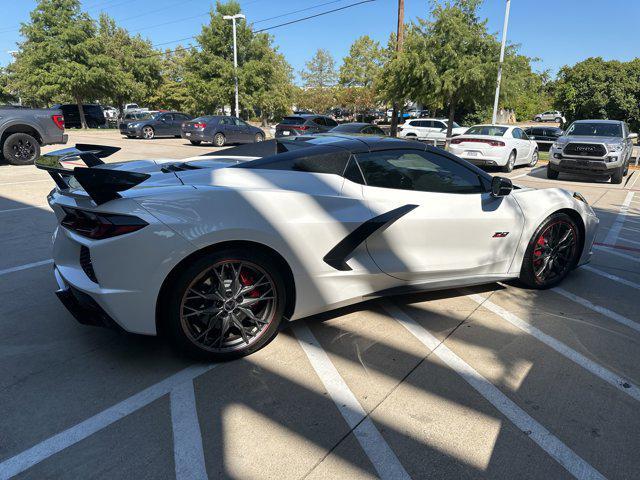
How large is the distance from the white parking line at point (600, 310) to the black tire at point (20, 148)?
12875 mm

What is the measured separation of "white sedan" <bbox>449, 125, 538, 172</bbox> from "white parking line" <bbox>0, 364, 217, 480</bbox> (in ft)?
40.0

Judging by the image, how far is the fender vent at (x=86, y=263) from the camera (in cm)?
269

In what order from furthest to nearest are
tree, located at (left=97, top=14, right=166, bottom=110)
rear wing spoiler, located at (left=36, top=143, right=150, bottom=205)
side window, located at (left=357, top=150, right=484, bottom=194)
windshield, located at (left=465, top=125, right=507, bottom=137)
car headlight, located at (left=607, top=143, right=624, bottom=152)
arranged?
1. tree, located at (left=97, top=14, right=166, bottom=110)
2. windshield, located at (left=465, top=125, right=507, bottom=137)
3. car headlight, located at (left=607, top=143, right=624, bottom=152)
4. side window, located at (left=357, top=150, right=484, bottom=194)
5. rear wing spoiler, located at (left=36, top=143, right=150, bottom=205)

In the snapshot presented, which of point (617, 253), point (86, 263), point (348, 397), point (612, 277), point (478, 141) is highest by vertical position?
point (86, 263)

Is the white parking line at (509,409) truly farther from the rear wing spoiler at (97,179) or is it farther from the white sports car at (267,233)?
the rear wing spoiler at (97,179)

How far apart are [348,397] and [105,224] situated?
5.67 feet

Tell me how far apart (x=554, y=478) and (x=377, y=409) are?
910 millimetres

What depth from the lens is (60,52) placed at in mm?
30266

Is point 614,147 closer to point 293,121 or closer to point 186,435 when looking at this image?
point 293,121

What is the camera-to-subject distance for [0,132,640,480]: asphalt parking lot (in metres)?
2.19

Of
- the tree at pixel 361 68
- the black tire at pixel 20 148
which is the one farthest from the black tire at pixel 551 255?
the tree at pixel 361 68

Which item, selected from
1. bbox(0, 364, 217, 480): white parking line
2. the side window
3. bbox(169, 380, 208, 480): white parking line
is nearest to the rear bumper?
bbox(0, 364, 217, 480): white parking line

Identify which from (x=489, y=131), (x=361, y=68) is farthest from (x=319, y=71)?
(x=489, y=131)

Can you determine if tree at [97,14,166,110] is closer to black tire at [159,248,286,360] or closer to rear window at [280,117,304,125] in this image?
rear window at [280,117,304,125]
